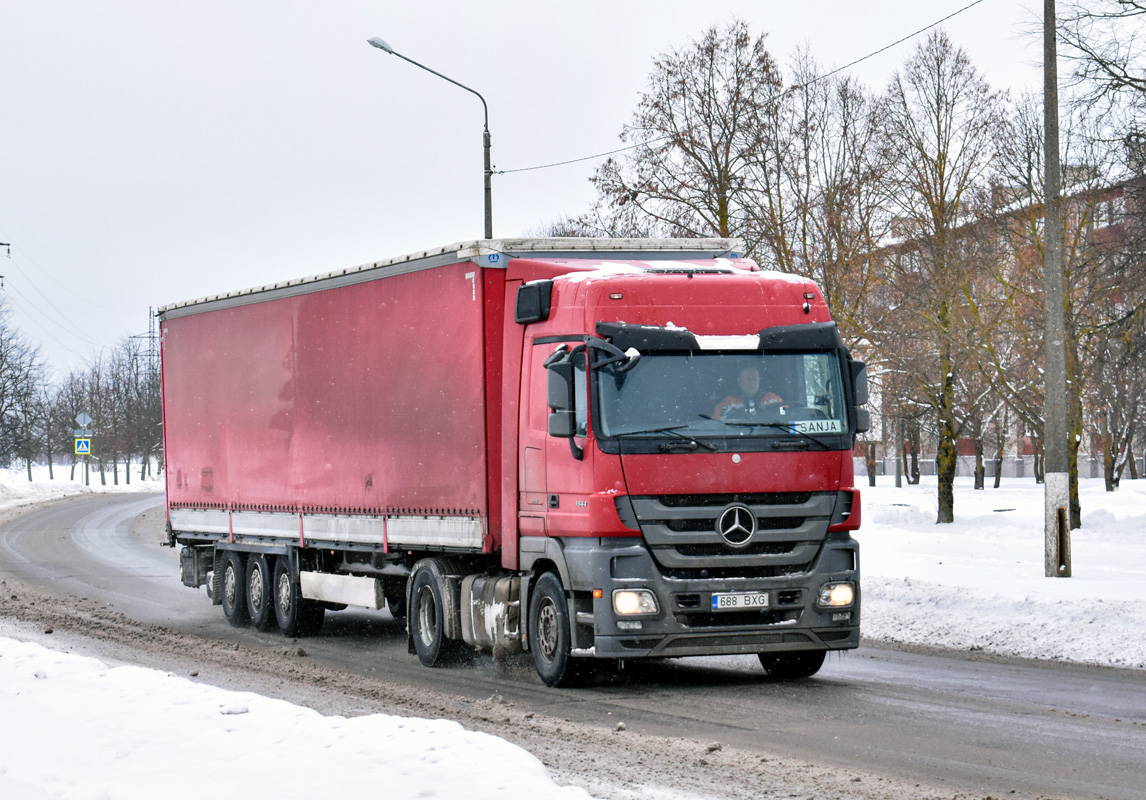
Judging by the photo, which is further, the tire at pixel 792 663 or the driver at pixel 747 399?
the tire at pixel 792 663

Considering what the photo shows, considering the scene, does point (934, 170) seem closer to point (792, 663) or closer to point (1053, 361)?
point (1053, 361)

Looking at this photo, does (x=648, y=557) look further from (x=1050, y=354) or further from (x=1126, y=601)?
(x=1050, y=354)

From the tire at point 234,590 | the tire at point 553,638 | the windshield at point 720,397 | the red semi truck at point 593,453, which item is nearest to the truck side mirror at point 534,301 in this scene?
the red semi truck at point 593,453

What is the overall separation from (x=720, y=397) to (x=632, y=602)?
162 cm

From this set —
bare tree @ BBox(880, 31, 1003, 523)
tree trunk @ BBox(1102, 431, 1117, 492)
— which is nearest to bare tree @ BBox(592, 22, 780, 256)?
bare tree @ BBox(880, 31, 1003, 523)

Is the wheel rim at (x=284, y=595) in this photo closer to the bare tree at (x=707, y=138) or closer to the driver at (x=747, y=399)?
the driver at (x=747, y=399)

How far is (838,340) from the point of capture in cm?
1095

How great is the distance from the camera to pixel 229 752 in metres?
7.28

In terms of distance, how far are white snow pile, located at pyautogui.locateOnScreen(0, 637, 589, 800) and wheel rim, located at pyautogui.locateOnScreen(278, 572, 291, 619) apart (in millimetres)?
5995

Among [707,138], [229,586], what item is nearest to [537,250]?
[229,586]

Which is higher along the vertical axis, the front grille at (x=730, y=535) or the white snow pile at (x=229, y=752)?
the front grille at (x=730, y=535)

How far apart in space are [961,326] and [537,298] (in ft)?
75.8

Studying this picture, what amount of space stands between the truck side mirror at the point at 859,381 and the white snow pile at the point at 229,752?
14.5 ft

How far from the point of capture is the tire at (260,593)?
16234 millimetres
